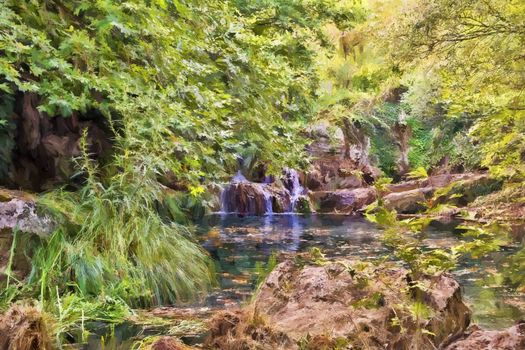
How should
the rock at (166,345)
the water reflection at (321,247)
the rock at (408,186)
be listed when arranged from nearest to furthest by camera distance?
the rock at (166,345)
the water reflection at (321,247)
the rock at (408,186)

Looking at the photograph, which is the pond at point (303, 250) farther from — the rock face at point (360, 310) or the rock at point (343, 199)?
the rock at point (343, 199)

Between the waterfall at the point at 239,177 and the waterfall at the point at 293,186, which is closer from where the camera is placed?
the waterfall at the point at 239,177

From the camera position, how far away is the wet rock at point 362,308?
3.09 meters

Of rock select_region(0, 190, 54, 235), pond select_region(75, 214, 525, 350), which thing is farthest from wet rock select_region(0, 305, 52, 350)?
rock select_region(0, 190, 54, 235)

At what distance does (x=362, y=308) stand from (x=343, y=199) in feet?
42.1

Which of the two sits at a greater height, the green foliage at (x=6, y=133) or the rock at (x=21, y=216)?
the green foliage at (x=6, y=133)

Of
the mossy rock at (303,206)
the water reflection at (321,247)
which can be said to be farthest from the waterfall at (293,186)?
the water reflection at (321,247)

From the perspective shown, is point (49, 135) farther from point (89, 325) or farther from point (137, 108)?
point (89, 325)

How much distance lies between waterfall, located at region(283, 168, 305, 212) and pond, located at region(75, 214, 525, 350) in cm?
146

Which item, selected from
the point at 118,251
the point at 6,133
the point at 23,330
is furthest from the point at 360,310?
the point at 6,133

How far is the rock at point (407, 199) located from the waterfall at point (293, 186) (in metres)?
2.78

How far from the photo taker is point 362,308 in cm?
343

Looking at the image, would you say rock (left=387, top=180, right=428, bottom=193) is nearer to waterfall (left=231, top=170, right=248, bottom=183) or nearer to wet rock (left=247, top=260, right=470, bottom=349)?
waterfall (left=231, top=170, right=248, bottom=183)

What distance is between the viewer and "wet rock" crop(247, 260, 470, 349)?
3.09 m
